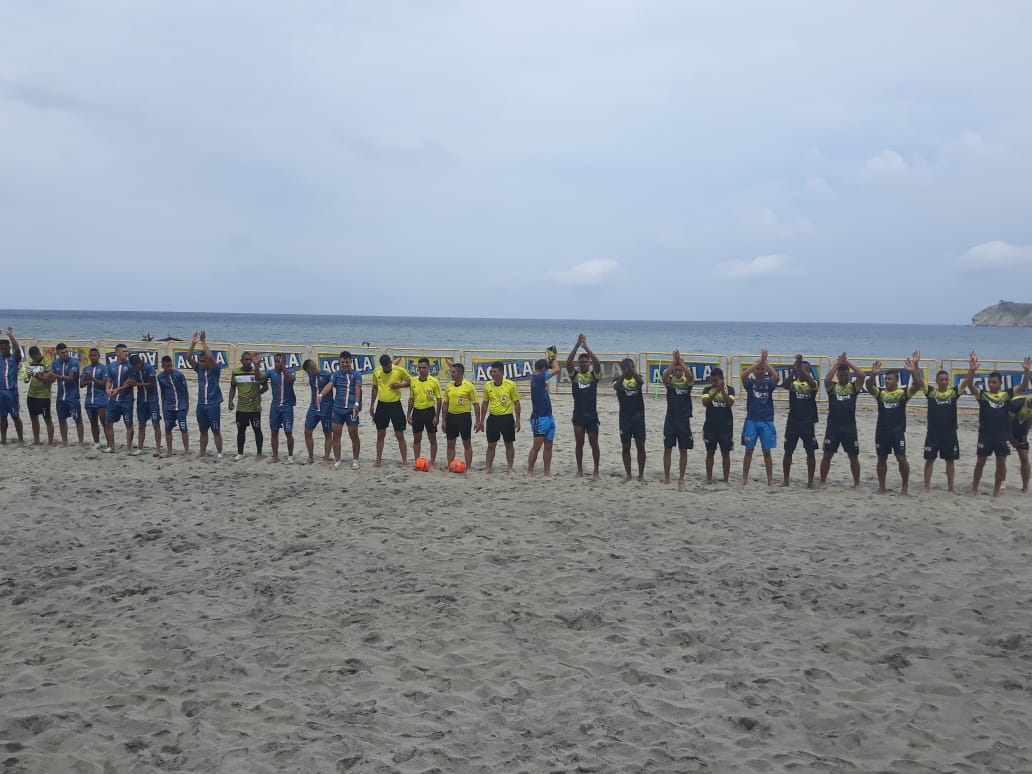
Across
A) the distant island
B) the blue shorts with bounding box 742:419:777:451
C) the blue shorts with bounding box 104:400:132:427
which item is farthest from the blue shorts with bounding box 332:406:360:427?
the distant island

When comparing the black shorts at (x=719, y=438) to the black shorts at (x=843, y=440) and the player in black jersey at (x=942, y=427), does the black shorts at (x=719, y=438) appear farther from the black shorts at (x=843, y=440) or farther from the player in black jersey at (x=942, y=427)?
the player in black jersey at (x=942, y=427)

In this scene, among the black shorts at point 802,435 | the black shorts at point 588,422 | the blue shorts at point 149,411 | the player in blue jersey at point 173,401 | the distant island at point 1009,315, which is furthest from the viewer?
the distant island at point 1009,315

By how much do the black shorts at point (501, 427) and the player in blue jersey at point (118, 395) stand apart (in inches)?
221

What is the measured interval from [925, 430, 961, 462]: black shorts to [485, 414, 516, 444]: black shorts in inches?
212

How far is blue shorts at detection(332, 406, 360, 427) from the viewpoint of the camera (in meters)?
10.7

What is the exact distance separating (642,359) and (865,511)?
448 inches

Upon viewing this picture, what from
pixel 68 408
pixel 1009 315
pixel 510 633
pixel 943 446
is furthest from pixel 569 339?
pixel 1009 315

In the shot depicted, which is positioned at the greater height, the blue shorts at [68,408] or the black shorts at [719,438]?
the blue shorts at [68,408]

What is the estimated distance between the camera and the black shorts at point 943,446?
30.2 ft

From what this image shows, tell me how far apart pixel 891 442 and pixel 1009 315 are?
154 meters

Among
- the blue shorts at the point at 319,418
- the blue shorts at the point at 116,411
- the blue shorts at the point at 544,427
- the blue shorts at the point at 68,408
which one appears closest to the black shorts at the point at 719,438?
the blue shorts at the point at 544,427

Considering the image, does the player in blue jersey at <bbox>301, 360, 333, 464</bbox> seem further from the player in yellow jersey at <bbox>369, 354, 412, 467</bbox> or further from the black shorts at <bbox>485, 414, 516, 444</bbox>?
the black shorts at <bbox>485, 414, 516, 444</bbox>

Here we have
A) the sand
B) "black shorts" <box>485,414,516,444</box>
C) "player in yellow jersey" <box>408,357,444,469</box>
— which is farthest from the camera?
"player in yellow jersey" <box>408,357,444,469</box>

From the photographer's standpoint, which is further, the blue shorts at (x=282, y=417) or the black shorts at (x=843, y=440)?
the blue shorts at (x=282, y=417)
